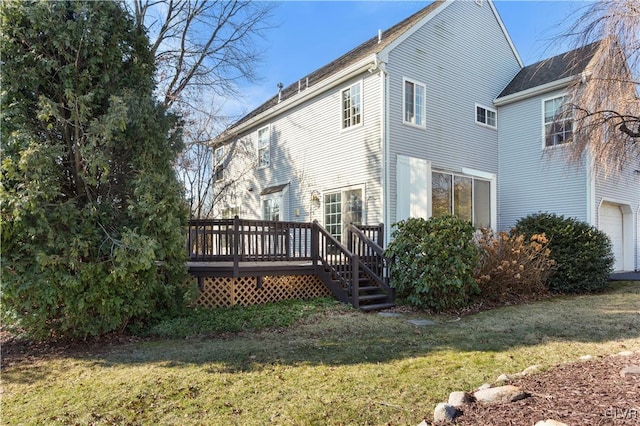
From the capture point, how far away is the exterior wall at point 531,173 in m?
11.1

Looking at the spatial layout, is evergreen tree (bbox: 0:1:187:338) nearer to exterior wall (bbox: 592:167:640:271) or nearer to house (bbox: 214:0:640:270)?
house (bbox: 214:0:640:270)

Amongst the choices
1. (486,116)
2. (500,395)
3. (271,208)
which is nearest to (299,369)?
(500,395)

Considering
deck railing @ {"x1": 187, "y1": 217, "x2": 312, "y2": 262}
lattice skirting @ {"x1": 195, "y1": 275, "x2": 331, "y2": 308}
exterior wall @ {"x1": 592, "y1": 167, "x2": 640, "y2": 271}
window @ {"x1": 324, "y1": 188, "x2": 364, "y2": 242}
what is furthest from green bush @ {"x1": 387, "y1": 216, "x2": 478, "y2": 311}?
exterior wall @ {"x1": 592, "y1": 167, "x2": 640, "y2": 271}

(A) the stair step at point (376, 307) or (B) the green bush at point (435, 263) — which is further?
(A) the stair step at point (376, 307)

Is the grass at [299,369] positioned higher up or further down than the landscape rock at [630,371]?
further down

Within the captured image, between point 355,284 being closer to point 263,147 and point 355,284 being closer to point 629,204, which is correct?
point 263,147

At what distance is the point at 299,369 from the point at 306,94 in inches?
370

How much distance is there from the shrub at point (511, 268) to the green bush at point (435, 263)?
0.56 m

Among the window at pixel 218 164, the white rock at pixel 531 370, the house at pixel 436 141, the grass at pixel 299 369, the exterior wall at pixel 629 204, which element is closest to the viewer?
the grass at pixel 299 369

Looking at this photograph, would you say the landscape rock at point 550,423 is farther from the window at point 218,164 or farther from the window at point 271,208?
the window at point 218,164

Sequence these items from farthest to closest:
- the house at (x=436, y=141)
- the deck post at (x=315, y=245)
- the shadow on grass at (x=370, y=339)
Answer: the house at (x=436, y=141), the deck post at (x=315, y=245), the shadow on grass at (x=370, y=339)

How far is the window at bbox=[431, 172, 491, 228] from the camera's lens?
10648 millimetres

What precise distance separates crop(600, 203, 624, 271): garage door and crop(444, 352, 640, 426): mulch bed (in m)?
10.2

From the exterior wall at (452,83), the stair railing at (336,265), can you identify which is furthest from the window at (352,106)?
the stair railing at (336,265)
